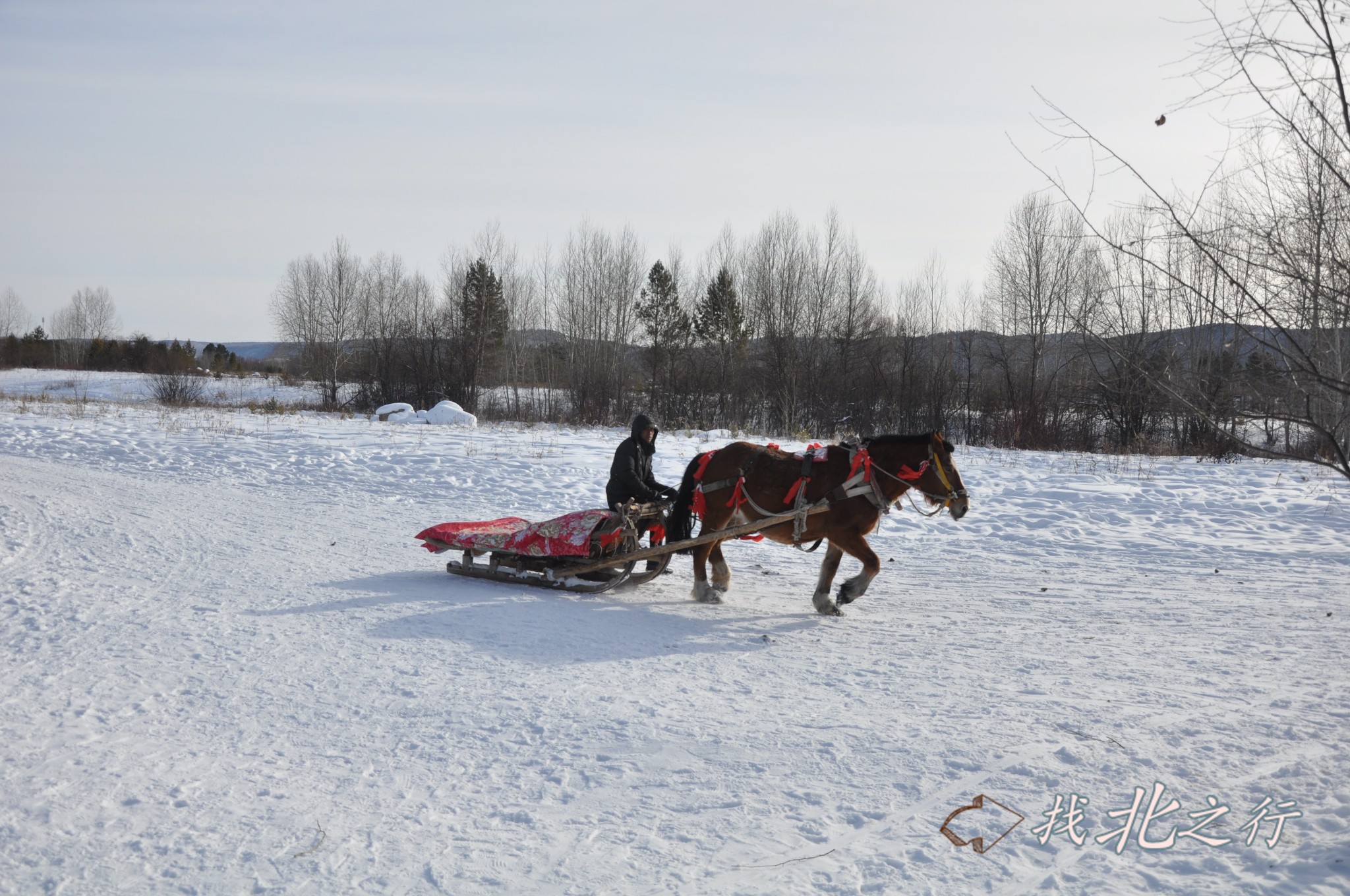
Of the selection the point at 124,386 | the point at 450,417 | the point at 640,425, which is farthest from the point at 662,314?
the point at 640,425

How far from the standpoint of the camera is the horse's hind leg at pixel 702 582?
821 centimetres

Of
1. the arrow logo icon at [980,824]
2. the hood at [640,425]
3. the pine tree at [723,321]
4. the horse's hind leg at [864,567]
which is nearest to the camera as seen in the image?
the arrow logo icon at [980,824]

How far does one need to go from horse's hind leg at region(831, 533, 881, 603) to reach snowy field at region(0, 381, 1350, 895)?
0.80 ft

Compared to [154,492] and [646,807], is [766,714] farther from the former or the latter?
[154,492]

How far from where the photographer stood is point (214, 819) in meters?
3.85

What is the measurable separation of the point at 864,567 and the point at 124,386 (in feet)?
176

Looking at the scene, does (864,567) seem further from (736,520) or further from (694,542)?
(694,542)

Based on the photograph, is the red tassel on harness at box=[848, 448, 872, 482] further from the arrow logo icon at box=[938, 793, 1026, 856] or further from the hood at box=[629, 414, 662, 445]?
the arrow logo icon at box=[938, 793, 1026, 856]

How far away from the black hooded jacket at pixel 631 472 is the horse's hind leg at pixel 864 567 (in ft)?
6.93

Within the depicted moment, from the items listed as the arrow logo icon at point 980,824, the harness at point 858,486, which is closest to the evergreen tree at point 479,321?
the harness at point 858,486

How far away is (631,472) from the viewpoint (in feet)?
29.5

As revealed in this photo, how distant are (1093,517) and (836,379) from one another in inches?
987

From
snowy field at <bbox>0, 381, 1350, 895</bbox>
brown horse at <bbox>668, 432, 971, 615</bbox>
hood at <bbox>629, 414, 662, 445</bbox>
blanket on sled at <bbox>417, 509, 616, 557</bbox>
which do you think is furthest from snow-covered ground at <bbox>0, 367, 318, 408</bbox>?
brown horse at <bbox>668, 432, 971, 615</bbox>

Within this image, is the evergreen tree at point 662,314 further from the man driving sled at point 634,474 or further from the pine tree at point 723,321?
the man driving sled at point 634,474
